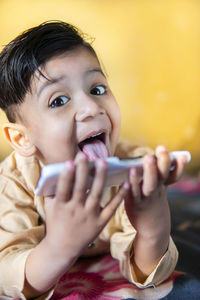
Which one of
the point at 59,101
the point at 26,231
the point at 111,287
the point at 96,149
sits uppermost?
the point at 59,101

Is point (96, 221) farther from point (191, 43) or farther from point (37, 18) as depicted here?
point (191, 43)

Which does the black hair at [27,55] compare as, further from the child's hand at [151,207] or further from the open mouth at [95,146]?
the child's hand at [151,207]

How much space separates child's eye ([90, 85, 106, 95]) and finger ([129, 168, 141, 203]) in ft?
0.92

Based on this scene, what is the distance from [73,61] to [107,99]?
11 cm

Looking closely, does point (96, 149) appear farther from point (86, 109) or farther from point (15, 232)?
point (15, 232)

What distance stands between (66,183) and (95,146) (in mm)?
242

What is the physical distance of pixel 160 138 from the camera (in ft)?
6.01

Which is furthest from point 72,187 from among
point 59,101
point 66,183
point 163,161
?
point 59,101

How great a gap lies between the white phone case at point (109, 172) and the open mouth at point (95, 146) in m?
0.17

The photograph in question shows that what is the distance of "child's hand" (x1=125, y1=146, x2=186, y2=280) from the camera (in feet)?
1.74

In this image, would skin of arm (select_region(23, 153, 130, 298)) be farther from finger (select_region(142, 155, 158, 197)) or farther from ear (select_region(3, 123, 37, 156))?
ear (select_region(3, 123, 37, 156))

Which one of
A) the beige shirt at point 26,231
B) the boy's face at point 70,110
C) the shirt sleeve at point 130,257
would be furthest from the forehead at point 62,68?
the shirt sleeve at point 130,257

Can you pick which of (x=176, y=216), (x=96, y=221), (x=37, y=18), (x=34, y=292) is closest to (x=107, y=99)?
(x=96, y=221)

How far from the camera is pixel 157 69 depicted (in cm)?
182
